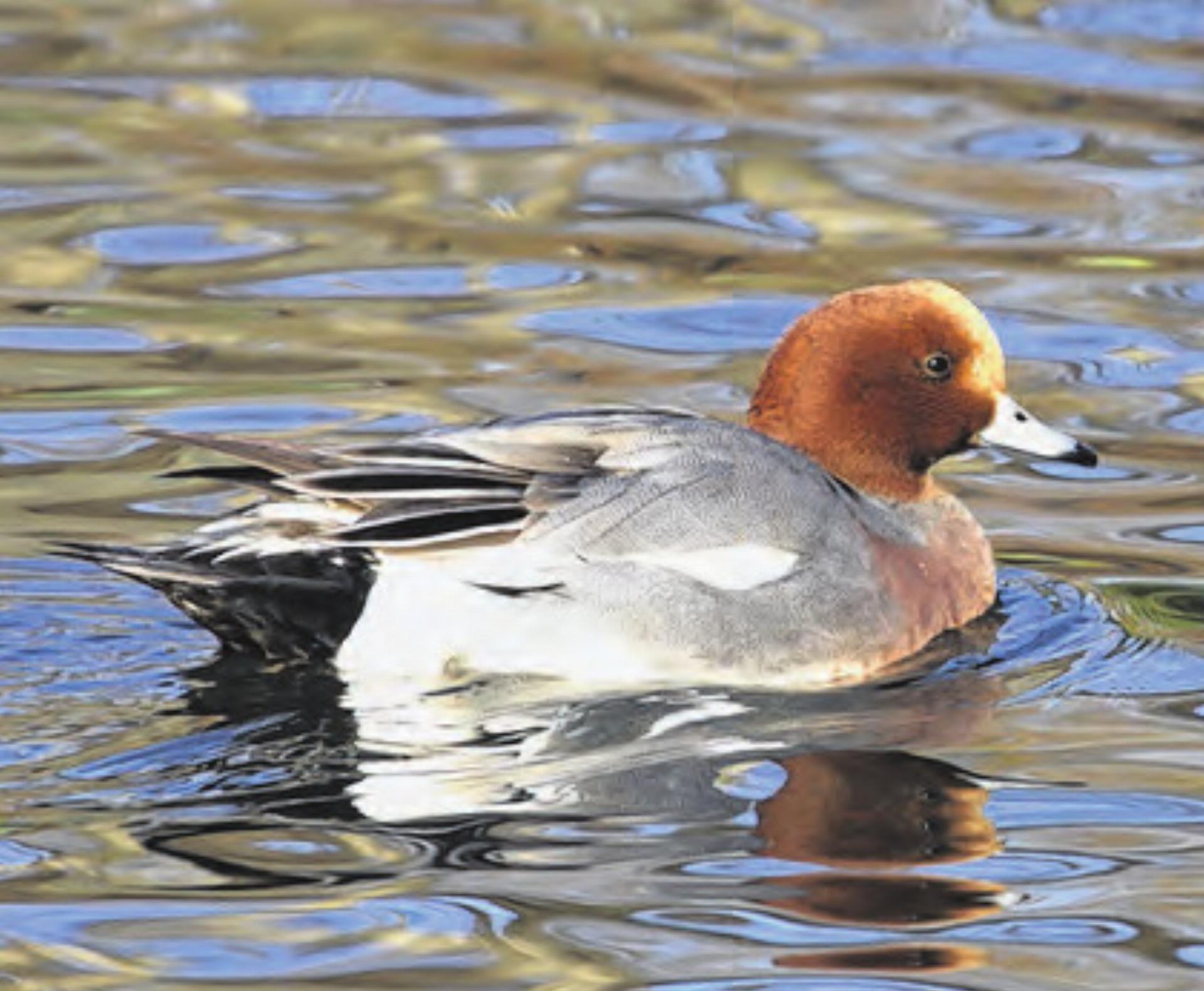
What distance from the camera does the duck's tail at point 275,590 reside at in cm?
614

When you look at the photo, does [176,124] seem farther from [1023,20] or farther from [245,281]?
[1023,20]

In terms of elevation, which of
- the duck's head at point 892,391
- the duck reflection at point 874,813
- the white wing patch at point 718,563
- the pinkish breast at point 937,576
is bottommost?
the duck reflection at point 874,813

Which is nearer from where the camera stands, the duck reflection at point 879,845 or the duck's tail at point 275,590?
the duck reflection at point 879,845

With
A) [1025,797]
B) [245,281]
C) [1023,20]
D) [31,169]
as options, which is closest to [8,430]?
[245,281]

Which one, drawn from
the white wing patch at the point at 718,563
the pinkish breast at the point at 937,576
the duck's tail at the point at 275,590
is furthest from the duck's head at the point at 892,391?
the duck's tail at the point at 275,590

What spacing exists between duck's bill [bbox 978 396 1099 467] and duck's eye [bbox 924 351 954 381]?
0.13 metres

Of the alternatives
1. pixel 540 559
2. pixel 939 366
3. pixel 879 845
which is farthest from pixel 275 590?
pixel 939 366

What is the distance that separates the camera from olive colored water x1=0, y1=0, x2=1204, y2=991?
490 cm

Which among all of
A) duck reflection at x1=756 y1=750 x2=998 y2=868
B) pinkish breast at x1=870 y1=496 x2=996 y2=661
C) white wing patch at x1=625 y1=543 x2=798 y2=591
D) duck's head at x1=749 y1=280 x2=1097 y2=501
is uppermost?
duck's head at x1=749 y1=280 x2=1097 y2=501

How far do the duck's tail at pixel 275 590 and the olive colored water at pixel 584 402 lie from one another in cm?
10

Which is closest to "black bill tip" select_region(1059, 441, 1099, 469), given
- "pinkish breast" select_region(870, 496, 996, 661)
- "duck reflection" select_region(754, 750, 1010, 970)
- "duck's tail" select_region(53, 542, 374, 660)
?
"pinkish breast" select_region(870, 496, 996, 661)

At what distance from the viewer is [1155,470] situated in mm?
7602

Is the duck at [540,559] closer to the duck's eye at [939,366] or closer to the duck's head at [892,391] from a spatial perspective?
the duck's head at [892,391]

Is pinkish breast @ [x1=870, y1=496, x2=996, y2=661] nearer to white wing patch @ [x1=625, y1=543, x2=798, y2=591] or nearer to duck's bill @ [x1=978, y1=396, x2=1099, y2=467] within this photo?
duck's bill @ [x1=978, y1=396, x2=1099, y2=467]
